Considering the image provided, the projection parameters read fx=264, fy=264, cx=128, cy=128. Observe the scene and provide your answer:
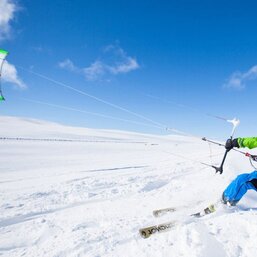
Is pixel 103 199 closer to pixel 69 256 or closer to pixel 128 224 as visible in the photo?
pixel 128 224

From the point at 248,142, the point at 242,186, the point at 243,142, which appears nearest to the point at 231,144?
the point at 243,142

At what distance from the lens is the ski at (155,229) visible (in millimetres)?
4123

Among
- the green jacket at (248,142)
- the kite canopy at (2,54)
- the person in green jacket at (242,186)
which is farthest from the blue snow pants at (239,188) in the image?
the kite canopy at (2,54)

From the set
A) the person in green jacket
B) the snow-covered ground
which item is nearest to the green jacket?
the person in green jacket

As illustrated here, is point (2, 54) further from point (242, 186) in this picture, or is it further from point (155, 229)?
point (242, 186)

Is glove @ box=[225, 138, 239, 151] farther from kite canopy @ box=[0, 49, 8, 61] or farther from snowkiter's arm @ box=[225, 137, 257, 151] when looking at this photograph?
kite canopy @ box=[0, 49, 8, 61]

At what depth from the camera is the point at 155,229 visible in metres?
4.25

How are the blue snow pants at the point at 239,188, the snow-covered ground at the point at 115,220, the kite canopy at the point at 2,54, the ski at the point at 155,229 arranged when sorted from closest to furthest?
the snow-covered ground at the point at 115,220 → the ski at the point at 155,229 → the blue snow pants at the point at 239,188 → the kite canopy at the point at 2,54

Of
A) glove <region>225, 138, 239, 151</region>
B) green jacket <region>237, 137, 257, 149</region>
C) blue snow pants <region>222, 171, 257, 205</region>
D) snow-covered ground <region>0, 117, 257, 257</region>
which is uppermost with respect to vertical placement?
green jacket <region>237, 137, 257, 149</region>

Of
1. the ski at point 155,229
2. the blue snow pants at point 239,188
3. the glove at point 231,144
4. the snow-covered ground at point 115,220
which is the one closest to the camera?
the snow-covered ground at point 115,220

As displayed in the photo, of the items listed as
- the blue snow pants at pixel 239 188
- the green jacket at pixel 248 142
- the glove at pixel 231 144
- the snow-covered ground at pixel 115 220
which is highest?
the green jacket at pixel 248 142

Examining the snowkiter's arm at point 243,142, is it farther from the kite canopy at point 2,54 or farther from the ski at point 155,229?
the kite canopy at point 2,54

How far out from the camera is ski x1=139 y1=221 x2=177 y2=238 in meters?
4.12

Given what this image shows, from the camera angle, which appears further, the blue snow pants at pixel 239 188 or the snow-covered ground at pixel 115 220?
the blue snow pants at pixel 239 188
